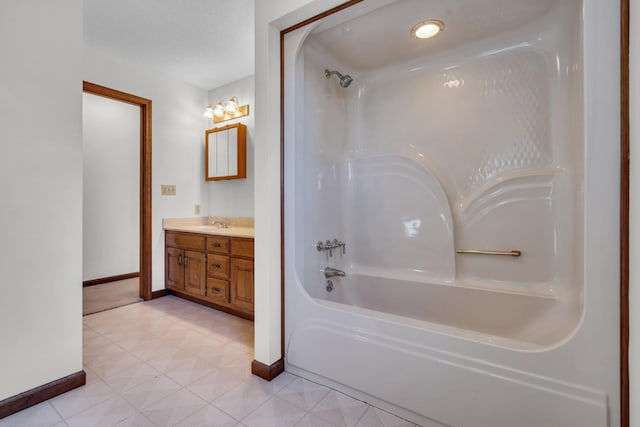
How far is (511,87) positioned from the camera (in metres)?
1.88

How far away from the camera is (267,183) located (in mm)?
1716

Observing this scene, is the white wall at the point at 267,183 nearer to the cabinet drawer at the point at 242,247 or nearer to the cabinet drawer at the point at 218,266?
the cabinet drawer at the point at 242,247

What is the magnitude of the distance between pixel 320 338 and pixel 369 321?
0.33 meters

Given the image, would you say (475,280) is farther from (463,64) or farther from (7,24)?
(7,24)

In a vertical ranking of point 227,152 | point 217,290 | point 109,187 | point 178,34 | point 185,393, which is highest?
point 178,34

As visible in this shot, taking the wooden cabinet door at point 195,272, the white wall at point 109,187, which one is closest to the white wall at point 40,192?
the wooden cabinet door at point 195,272

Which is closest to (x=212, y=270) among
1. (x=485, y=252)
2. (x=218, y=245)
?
(x=218, y=245)

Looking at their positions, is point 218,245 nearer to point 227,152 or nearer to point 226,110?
point 227,152

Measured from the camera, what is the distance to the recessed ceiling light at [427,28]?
171 centimetres

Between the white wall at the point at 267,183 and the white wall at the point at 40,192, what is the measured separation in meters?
0.98

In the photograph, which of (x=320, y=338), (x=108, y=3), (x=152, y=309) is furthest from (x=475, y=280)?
(x=108, y=3)

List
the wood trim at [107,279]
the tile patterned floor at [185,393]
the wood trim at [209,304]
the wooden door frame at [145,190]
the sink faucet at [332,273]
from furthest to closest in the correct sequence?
1. the wood trim at [107,279]
2. the wooden door frame at [145,190]
3. the wood trim at [209,304]
4. the sink faucet at [332,273]
5. the tile patterned floor at [185,393]

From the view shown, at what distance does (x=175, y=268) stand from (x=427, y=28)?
3.13m

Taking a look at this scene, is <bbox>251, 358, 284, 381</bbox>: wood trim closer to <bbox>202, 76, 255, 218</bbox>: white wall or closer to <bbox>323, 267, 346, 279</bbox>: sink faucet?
<bbox>323, 267, 346, 279</bbox>: sink faucet
